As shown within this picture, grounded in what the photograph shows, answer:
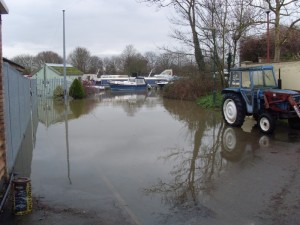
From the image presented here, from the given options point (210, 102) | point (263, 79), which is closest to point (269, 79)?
point (263, 79)

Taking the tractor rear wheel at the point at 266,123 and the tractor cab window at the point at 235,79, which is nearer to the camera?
the tractor rear wheel at the point at 266,123

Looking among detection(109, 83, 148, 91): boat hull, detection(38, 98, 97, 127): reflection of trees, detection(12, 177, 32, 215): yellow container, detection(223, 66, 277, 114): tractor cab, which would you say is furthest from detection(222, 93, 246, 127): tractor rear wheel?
detection(109, 83, 148, 91): boat hull

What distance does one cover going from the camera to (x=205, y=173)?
7.12 m

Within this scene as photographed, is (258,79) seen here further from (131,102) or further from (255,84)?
(131,102)

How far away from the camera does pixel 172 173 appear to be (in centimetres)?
717

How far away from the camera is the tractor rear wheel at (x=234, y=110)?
12680 mm

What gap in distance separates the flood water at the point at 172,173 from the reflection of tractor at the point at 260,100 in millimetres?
461

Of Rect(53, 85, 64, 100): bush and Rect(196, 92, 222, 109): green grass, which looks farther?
Rect(53, 85, 64, 100): bush

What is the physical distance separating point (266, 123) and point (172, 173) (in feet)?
17.2

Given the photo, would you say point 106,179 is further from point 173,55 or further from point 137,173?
point 173,55

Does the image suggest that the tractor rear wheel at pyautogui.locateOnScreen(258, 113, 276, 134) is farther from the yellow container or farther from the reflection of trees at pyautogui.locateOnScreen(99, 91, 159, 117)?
the yellow container

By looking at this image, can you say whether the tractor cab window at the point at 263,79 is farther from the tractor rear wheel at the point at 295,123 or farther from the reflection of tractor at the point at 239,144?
the reflection of tractor at the point at 239,144

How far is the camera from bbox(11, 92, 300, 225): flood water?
5.18m

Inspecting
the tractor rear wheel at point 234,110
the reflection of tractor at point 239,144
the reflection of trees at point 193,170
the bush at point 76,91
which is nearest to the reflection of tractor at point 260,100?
the tractor rear wheel at point 234,110
